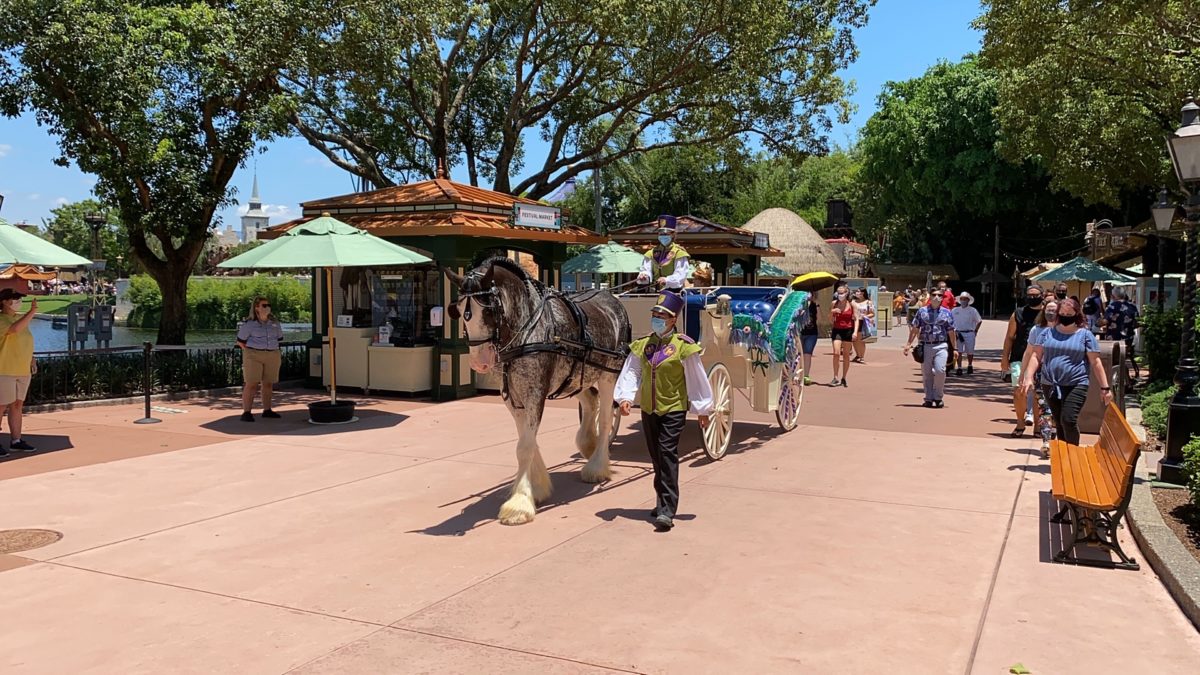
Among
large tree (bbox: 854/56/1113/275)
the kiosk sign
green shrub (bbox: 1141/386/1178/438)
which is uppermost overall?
large tree (bbox: 854/56/1113/275)

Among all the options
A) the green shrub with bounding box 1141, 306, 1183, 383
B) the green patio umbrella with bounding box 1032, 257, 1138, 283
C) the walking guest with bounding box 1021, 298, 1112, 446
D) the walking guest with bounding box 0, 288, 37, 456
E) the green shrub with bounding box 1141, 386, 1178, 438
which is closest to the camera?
the walking guest with bounding box 1021, 298, 1112, 446

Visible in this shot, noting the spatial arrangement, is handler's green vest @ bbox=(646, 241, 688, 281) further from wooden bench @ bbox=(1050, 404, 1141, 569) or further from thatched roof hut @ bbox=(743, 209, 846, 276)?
thatched roof hut @ bbox=(743, 209, 846, 276)

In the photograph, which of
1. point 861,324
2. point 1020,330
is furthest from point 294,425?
point 861,324

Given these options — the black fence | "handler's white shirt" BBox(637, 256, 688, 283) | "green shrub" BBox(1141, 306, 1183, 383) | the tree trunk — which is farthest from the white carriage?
the tree trunk

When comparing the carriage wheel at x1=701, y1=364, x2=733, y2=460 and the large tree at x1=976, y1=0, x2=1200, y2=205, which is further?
the large tree at x1=976, y1=0, x2=1200, y2=205

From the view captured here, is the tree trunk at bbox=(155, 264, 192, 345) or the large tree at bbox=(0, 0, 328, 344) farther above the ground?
the large tree at bbox=(0, 0, 328, 344)

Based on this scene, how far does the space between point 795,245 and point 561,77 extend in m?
15.6

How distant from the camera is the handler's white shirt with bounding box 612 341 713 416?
711 centimetres

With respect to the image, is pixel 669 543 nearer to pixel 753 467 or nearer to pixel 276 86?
pixel 753 467

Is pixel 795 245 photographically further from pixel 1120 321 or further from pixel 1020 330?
pixel 1020 330

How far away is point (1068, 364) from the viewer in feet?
25.9

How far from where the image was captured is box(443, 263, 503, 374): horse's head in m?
7.08

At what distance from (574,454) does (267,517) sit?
3693 mm

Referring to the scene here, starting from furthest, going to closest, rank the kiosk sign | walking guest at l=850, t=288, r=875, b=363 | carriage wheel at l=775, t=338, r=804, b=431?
walking guest at l=850, t=288, r=875, b=363 → the kiosk sign → carriage wheel at l=775, t=338, r=804, b=431
